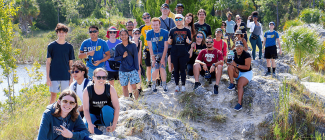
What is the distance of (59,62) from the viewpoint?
15.6ft

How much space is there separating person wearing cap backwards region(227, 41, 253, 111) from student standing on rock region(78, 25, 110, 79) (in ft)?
8.85

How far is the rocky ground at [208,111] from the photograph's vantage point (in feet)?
15.3

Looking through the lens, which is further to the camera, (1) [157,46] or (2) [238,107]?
(1) [157,46]

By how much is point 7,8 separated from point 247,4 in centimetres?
2867

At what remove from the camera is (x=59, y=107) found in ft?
9.76

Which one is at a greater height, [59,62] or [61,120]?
[59,62]

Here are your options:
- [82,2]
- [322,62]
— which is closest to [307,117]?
[322,62]

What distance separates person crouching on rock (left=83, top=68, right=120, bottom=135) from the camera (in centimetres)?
360

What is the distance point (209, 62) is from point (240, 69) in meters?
0.71

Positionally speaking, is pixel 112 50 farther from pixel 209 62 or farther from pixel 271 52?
pixel 271 52

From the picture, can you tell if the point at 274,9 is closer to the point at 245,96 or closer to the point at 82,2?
the point at 82,2

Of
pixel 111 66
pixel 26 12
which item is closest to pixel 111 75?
pixel 111 66

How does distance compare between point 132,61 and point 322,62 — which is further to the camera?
point 322,62

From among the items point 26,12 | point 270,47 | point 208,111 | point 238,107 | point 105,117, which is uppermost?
point 26,12
